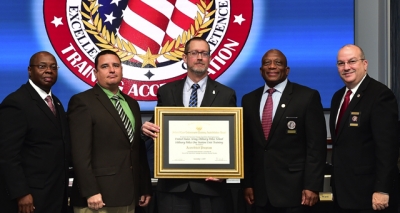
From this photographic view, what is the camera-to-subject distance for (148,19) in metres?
5.27

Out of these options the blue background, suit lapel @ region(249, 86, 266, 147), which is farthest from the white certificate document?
the blue background

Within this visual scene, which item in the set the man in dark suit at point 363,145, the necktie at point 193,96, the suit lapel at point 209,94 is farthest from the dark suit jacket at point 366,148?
the necktie at point 193,96

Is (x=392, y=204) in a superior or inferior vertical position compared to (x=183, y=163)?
inferior

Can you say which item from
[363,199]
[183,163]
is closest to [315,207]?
[363,199]

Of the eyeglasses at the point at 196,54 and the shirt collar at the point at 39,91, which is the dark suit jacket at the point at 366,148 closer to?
the eyeglasses at the point at 196,54

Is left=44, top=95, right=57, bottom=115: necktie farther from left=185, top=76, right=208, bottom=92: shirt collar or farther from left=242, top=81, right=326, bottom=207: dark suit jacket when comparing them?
left=242, top=81, right=326, bottom=207: dark suit jacket

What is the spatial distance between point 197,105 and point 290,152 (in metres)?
0.66

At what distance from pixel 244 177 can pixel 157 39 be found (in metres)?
2.03

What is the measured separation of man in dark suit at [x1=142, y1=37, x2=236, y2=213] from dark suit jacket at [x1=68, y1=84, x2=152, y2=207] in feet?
0.59

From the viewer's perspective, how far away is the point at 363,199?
344 cm

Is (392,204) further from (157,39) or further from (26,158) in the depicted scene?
(157,39)

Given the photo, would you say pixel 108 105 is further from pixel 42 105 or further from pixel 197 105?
pixel 197 105

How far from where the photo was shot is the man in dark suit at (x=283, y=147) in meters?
3.54

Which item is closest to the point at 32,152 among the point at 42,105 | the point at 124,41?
the point at 42,105
